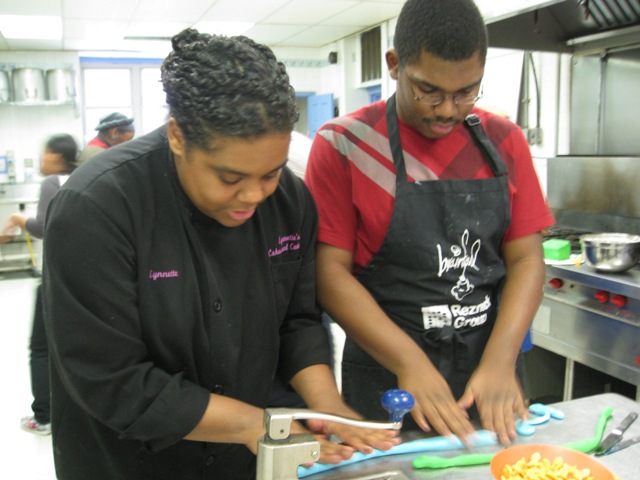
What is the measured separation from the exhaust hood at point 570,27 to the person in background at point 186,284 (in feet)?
6.04

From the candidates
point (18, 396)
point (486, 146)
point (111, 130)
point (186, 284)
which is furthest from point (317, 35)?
point (186, 284)

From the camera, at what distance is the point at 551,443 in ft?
3.44

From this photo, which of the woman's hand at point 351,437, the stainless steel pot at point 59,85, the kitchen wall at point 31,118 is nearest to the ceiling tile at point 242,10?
the stainless steel pot at point 59,85

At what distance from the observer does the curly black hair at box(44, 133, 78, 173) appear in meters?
3.28

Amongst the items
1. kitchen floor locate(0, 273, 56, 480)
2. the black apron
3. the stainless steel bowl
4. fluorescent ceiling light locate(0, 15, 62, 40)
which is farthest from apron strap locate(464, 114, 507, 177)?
fluorescent ceiling light locate(0, 15, 62, 40)

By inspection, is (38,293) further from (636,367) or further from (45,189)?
(636,367)

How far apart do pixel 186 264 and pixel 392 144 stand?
0.54 m

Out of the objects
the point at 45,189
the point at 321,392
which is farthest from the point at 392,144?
the point at 45,189

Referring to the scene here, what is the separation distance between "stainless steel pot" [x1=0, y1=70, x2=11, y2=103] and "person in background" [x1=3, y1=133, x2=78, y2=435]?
4.07 meters

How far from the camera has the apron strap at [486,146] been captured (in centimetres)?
128

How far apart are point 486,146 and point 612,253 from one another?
1.02 meters

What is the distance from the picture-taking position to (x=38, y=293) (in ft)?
9.04

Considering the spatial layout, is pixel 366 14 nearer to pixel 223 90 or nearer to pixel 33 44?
pixel 33 44

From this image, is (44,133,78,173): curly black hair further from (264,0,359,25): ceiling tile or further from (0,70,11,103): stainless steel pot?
(0,70,11,103): stainless steel pot
